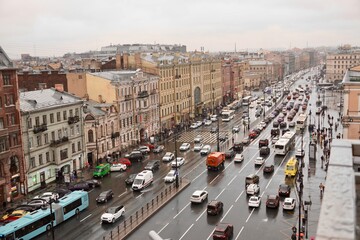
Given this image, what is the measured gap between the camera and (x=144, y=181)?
48.8m

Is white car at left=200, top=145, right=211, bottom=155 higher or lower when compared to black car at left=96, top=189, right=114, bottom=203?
lower

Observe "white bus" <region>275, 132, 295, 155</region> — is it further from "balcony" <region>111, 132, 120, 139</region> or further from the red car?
"balcony" <region>111, 132, 120, 139</region>

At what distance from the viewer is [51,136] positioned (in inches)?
2119

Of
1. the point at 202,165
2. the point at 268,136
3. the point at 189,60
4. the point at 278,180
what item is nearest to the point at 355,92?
the point at 278,180

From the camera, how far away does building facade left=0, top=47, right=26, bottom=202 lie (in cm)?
4541

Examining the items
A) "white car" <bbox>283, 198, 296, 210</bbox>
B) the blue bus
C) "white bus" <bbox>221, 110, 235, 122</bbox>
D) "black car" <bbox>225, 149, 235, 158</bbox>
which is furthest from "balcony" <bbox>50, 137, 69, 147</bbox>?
"white bus" <bbox>221, 110, 235, 122</bbox>

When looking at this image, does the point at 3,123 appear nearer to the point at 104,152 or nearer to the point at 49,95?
the point at 49,95

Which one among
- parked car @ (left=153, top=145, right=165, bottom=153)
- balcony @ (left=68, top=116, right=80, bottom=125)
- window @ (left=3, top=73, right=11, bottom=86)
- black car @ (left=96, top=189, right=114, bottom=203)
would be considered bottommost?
parked car @ (left=153, top=145, right=165, bottom=153)

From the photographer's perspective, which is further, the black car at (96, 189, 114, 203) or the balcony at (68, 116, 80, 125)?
the balcony at (68, 116, 80, 125)

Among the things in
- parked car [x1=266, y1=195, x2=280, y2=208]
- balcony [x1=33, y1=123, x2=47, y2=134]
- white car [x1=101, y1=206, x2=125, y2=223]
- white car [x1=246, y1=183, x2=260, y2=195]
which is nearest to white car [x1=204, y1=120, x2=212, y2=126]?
balcony [x1=33, y1=123, x2=47, y2=134]

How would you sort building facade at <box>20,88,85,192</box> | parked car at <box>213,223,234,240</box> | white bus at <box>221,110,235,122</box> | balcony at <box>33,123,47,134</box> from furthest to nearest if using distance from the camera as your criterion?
Result: 1. white bus at <box>221,110,235,122</box>
2. balcony at <box>33,123,47,134</box>
3. building facade at <box>20,88,85,192</box>
4. parked car at <box>213,223,234,240</box>

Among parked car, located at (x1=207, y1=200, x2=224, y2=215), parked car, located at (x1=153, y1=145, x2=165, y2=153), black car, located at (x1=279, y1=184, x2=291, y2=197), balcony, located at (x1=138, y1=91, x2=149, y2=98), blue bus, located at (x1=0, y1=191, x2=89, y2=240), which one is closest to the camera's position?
blue bus, located at (x1=0, y1=191, x2=89, y2=240)

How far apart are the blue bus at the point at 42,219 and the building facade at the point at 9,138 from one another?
907cm

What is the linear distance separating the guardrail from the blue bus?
5.20 meters
